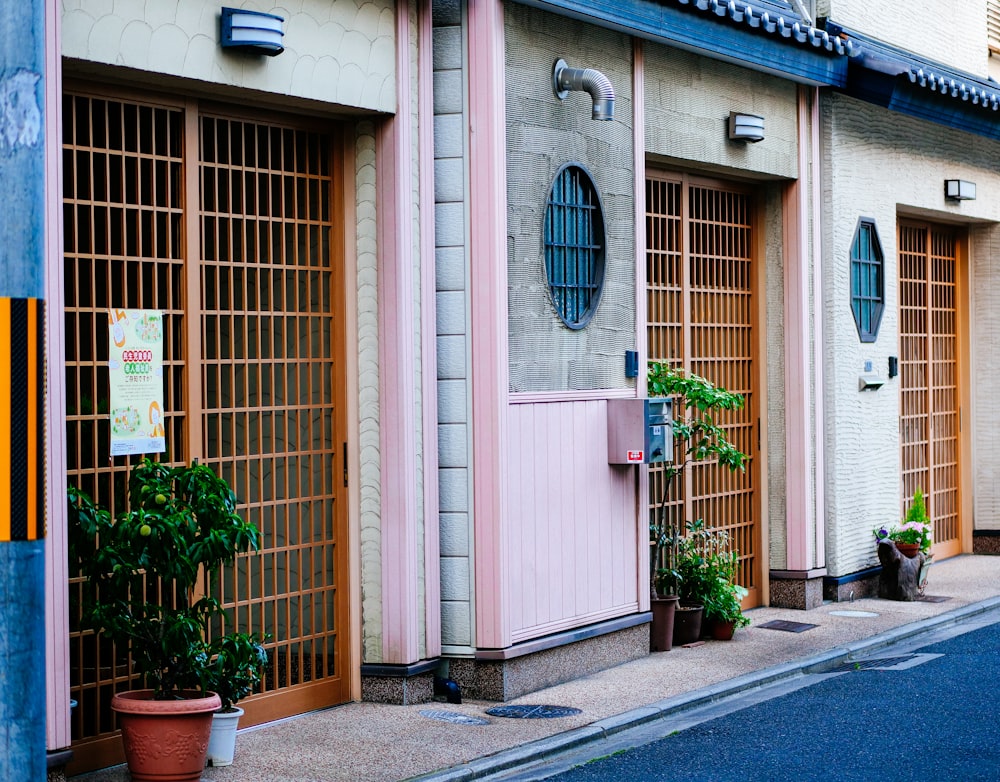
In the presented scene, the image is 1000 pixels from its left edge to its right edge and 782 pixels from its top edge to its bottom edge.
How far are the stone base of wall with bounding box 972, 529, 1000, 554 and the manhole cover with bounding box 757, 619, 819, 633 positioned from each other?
17.4 feet

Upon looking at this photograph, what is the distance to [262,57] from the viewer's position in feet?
26.9

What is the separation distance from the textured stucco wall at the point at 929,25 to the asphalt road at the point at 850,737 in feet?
20.6

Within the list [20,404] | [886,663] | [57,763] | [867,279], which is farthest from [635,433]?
[20,404]

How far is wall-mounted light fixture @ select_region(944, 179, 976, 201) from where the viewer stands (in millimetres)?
15203

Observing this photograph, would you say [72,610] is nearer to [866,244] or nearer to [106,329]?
[106,329]

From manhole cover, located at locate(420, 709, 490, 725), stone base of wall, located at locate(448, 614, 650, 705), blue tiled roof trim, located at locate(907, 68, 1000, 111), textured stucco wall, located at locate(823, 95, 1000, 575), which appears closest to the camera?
manhole cover, located at locate(420, 709, 490, 725)

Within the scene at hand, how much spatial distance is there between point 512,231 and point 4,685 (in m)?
5.44

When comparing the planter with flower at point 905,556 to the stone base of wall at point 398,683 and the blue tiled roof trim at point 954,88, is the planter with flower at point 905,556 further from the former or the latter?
the stone base of wall at point 398,683

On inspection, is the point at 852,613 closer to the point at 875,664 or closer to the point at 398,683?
the point at 875,664

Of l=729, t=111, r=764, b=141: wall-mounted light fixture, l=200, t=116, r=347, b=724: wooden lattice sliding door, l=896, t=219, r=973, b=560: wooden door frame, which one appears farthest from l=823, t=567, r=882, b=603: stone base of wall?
l=200, t=116, r=347, b=724: wooden lattice sliding door

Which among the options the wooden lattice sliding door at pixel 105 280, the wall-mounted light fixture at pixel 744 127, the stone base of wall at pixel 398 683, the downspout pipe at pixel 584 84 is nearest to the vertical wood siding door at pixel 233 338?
the wooden lattice sliding door at pixel 105 280

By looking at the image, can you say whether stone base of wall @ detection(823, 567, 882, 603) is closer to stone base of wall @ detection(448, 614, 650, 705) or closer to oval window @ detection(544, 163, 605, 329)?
stone base of wall @ detection(448, 614, 650, 705)

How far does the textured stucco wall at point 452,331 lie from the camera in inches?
369

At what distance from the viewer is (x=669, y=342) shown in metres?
12.0
